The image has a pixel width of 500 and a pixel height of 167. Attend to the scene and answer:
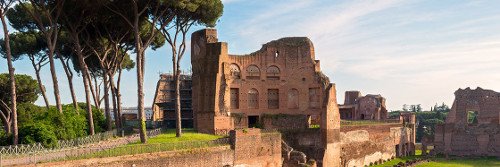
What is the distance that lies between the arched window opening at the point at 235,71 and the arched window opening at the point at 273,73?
8.59 ft

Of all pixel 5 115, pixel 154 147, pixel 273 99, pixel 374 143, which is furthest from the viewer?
pixel 374 143

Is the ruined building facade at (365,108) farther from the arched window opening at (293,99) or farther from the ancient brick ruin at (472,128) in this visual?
the arched window opening at (293,99)

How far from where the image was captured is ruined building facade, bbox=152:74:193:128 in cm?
5125

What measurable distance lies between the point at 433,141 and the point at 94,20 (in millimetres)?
39051

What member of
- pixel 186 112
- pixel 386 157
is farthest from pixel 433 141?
pixel 186 112

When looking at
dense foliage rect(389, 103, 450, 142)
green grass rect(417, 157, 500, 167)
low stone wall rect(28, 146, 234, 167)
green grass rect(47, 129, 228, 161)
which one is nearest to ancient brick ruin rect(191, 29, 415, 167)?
green grass rect(417, 157, 500, 167)

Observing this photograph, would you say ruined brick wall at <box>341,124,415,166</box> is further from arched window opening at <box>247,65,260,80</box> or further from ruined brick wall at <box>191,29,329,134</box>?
arched window opening at <box>247,65,260,80</box>

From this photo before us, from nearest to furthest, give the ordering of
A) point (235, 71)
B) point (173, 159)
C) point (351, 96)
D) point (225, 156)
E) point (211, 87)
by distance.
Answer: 1. point (173, 159)
2. point (225, 156)
3. point (211, 87)
4. point (235, 71)
5. point (351, 96)

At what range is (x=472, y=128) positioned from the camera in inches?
2042

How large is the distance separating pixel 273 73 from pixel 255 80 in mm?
1688

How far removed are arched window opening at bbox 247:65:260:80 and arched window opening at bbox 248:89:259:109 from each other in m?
1.02

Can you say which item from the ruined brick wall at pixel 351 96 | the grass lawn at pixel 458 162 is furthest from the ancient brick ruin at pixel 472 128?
the ruined brick wall at pixel 351 96

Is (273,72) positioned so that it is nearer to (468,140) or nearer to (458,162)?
(458,162)

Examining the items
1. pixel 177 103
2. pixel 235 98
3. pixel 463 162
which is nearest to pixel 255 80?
pixel 235 98
